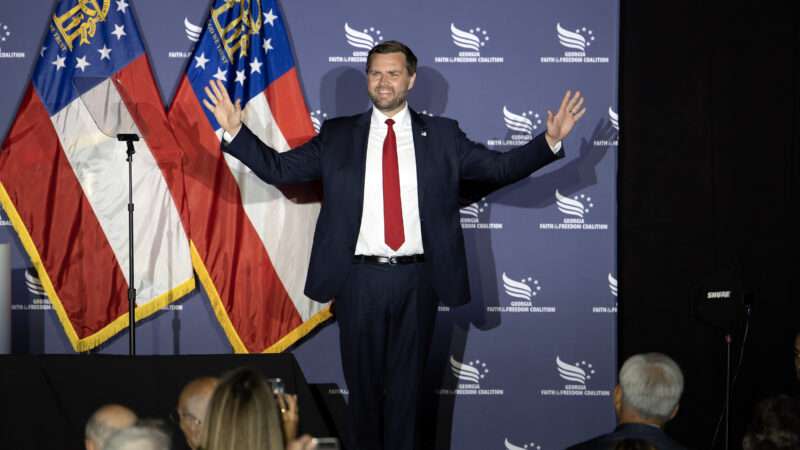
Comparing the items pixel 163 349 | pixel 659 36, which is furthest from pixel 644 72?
pixel 163 349

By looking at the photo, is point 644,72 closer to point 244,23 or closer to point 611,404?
point 611,404

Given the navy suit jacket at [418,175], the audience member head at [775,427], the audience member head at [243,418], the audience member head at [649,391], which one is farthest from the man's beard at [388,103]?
the audience member head at [243,418]

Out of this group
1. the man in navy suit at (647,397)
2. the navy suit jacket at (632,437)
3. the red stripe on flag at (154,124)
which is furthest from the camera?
the red stripe on flag at (154,124)

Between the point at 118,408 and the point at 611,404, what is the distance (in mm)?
3374

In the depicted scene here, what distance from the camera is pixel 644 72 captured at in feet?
18.4

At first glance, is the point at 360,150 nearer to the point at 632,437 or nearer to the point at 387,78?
the point at 387,78

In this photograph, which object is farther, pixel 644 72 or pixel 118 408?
pixel 644 72

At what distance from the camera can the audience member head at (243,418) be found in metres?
2.40

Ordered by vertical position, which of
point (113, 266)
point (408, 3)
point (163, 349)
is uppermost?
point (408, 3)

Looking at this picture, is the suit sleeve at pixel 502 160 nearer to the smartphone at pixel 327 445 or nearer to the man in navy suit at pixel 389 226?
the man in navy suit at pixel 389 226

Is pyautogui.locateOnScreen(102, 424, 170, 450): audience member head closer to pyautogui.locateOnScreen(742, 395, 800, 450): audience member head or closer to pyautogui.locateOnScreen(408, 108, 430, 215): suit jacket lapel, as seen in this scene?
pyautogui.locateOnScreen(742, 395, 800, 450): audience member head

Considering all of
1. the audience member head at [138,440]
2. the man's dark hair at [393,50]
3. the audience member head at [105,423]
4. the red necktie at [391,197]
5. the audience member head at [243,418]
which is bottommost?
the audience member head at [105,423]

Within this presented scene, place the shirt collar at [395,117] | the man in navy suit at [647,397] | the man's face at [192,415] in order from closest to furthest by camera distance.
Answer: the man in navy suit at [647,397] < the man's face at [192,415] < the shirt collar at [395,117]

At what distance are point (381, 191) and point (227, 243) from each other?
1142 millimetres
